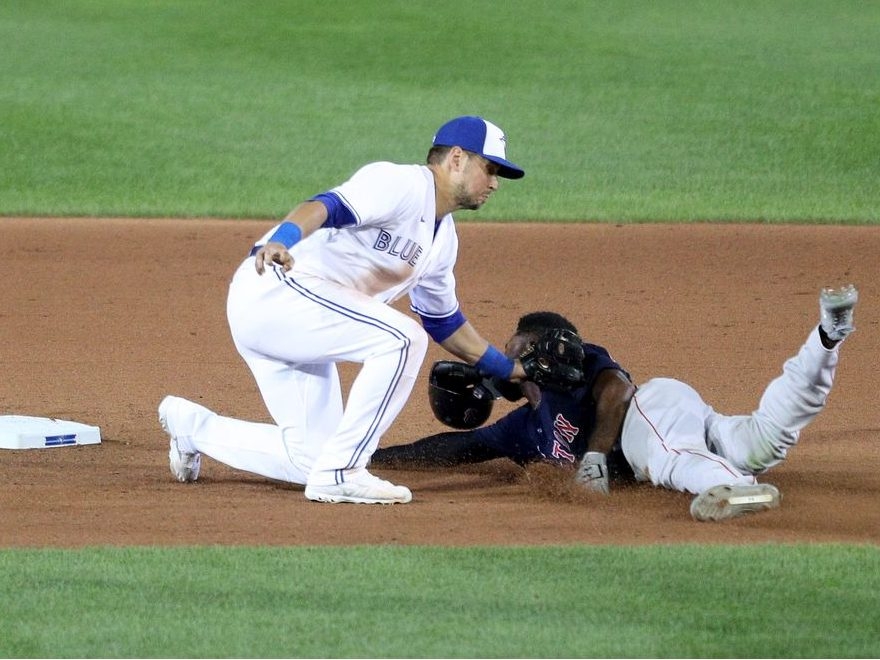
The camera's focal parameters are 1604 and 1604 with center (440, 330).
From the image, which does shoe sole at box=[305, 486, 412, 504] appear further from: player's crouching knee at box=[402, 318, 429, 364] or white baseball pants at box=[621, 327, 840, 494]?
white baseball pants at box=[621, 327, 840, 494]

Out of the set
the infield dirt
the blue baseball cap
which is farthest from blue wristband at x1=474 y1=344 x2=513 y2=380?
the blue baseball cap

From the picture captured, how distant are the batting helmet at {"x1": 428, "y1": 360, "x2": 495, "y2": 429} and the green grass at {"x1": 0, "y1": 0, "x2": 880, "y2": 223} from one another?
21.1ft

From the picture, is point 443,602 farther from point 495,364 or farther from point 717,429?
point 495,364

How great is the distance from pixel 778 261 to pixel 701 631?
762 centimetres

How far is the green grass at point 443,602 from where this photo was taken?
14.8ft

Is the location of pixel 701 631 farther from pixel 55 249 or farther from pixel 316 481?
pixel 55 249

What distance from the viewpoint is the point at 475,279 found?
11.5 meters

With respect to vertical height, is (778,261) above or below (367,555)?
above

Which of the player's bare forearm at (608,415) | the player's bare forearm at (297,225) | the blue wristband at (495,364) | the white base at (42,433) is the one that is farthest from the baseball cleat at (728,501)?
the white base at (42,433)

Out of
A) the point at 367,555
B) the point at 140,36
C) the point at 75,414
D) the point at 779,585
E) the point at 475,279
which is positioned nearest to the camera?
the point at 779,585

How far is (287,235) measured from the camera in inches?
223

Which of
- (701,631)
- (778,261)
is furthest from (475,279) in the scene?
(701,631)

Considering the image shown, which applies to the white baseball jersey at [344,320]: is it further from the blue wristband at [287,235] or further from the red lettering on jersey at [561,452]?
the red lettering on jersey at [561,452]

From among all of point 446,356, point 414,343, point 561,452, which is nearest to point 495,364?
point 561,452
